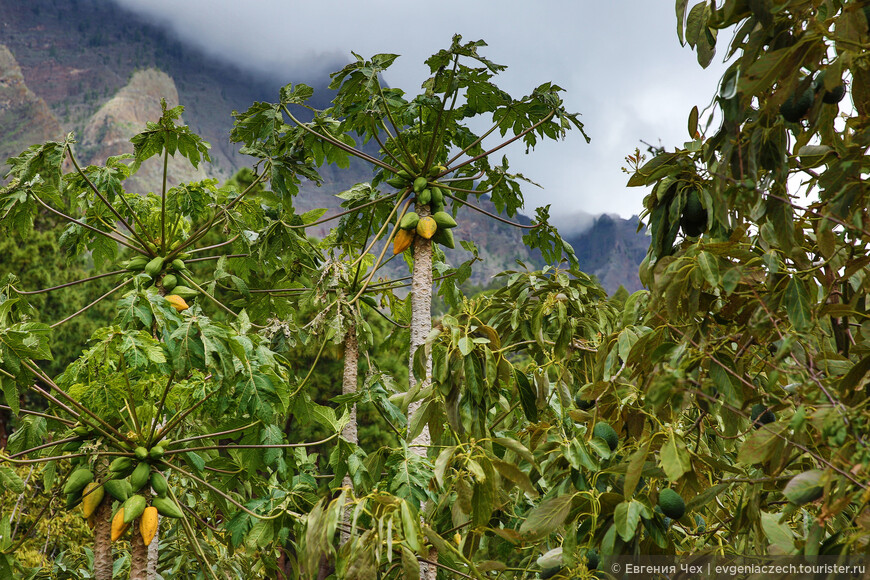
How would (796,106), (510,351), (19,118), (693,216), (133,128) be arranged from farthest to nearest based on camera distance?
(133,128), (19,118), (510,351), (693,216), (796,106)

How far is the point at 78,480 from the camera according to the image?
2.99m

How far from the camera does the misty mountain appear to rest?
203 ft

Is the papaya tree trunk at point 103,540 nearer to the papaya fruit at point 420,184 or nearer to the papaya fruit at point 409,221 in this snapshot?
the papaya fruit at point 409,221

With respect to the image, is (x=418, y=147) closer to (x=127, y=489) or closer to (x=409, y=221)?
(x=409, y=221)

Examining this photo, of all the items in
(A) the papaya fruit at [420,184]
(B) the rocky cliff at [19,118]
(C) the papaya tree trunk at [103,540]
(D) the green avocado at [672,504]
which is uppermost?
(B) the rocky cliff at [19,118]

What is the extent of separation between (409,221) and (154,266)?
1514mm

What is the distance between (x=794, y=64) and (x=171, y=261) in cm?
321

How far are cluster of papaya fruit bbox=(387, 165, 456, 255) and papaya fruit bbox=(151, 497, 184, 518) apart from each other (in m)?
1.49

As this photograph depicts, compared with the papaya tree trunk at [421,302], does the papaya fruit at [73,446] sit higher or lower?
lower

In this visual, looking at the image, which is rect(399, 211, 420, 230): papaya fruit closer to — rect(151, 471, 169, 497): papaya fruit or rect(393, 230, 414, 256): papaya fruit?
rect(393, 230, 414, 256): papaya fruit

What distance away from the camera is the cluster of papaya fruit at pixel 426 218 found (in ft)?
10.2

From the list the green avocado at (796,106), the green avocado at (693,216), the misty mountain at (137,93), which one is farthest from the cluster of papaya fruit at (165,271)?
the misty mountain at (137,93)

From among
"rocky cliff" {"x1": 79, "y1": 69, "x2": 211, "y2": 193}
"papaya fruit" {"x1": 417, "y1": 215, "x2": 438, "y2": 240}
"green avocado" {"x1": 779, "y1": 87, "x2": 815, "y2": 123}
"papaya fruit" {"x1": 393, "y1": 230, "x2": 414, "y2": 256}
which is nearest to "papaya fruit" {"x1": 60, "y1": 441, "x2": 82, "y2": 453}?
"papaya fruit" {"x1": 393, "y1": 230, "x2": 414, "y2": 256}

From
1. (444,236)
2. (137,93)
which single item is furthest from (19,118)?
(444,236)
